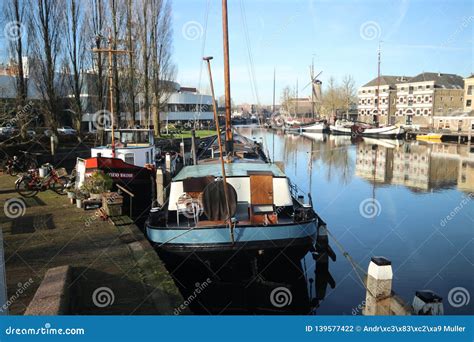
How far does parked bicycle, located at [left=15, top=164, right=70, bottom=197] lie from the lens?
51.7 ft

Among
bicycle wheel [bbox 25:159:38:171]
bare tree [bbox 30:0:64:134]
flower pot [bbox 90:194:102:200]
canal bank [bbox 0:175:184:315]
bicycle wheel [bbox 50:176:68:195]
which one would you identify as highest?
bare tree [bbox 30:0:64:134]

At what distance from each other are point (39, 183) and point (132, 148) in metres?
4.51

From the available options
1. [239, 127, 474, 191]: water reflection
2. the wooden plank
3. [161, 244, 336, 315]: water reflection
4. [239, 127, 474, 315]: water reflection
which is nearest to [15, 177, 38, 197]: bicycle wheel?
[161, 244, 336, 315]: water reflection

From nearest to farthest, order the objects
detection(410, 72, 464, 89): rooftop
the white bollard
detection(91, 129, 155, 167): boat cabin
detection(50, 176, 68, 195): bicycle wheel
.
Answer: the white bollard
detection(50, 176, 68, 195): bicycle wheel
detection(91, 129, 155, 167): boat cabin
detection(410, 72, 464, 89): rooftop

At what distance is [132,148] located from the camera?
19062mm

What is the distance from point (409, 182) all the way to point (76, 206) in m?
Answer: 21.8

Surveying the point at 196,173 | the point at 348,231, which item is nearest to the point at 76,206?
the point at 196,173

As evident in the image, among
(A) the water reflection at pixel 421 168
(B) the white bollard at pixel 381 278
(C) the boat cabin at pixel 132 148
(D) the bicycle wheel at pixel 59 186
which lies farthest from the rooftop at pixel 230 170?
(A) the water reflection at pixel 421 168

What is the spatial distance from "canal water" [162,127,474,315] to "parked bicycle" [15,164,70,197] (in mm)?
8756

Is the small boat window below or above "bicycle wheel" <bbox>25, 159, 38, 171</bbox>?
above

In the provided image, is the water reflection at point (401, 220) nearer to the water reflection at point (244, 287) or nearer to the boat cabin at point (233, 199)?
the water reflection at point (244, 287)

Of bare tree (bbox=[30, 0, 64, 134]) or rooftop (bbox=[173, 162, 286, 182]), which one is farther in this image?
bare tree (bbox=[30, 0, 64, 134])

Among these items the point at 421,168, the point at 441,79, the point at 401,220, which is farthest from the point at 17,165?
the point at 441,79

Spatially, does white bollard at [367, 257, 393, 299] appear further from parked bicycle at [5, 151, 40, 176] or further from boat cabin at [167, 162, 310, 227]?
parked bicycle at [5, 151, 40, 176]
